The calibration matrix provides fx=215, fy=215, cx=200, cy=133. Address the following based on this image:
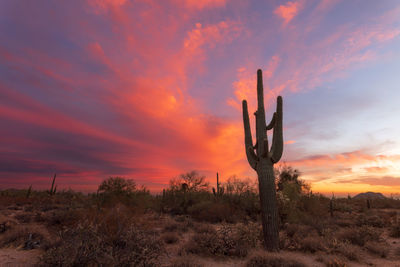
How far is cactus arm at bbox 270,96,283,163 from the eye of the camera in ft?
28.8

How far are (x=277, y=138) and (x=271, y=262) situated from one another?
4.59 m

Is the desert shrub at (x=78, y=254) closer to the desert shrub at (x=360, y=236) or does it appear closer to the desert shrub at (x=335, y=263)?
the desert shrub at (x=335, y=263)

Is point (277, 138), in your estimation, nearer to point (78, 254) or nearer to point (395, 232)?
point (78, 254)

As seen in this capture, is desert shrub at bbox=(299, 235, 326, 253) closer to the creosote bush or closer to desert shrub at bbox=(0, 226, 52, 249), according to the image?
the creosote bush

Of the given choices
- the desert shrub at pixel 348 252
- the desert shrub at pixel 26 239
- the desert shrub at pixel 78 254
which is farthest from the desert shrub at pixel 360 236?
the desert shrub at pixel 26 239

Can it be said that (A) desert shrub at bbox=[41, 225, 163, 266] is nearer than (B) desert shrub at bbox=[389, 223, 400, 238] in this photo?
Yes

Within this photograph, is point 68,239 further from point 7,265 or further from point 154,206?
point 154,206

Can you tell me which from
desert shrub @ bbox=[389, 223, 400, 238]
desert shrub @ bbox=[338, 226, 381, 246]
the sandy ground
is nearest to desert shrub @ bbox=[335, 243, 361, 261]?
desert shrub @ bbox=[338, 226, 381, 246]

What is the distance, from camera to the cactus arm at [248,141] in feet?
30.6

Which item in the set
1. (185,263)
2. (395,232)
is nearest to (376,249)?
(395,232)

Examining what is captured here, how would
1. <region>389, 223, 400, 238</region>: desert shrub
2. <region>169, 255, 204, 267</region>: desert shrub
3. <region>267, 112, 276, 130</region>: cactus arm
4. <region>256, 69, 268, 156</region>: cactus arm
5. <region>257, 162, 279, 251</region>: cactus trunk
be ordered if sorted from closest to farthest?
<region>169, 255, 204, 267</region>: desert shrub, <region>257, 162, 279, 251</region>: cactus trunk, <region>256, 69, 268, 156</region>: cactus arm, <region>267, 112, 276, 130</region>: cactus arm, <region>389, 223, 400, 238</region>: desert shrub

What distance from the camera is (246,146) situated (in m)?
9.94

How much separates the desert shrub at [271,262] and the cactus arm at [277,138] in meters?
3.52

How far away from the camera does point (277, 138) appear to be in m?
8.99
